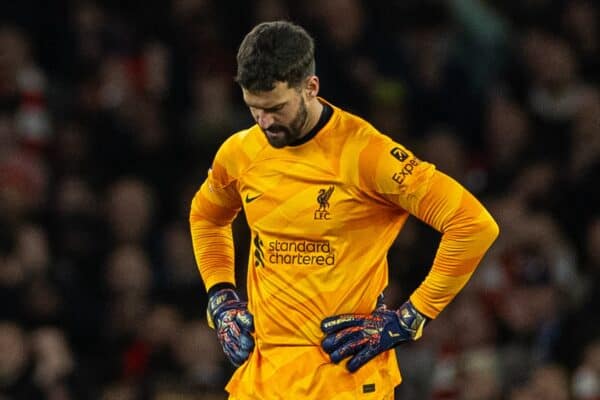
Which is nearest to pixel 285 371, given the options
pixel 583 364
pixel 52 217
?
pixel 583 364

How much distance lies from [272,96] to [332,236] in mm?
559

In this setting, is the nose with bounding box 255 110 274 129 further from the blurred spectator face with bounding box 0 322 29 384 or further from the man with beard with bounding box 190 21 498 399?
the blurred spectator face with bounding box 0 322 29 384

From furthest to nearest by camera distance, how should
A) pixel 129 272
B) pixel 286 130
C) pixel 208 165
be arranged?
pixel 208 165 → pixel 129 272 → pixel 286 130

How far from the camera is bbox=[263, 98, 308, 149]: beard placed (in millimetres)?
5297

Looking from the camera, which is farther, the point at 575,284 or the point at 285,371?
the point at 575,284

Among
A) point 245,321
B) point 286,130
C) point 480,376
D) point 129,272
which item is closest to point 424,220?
point 286,130

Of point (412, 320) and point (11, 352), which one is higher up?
point (412, 320)

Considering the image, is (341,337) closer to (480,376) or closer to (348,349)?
(348,349)

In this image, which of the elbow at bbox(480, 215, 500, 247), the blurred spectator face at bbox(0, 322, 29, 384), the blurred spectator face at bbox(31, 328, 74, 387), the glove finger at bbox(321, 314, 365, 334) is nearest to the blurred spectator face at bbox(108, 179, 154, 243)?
the blurred spectator face at bbox(31, 328, 74, 387)

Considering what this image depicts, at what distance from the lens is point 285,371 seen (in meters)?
5.50

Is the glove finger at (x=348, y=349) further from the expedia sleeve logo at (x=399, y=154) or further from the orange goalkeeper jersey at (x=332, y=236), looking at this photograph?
the expedia sleeve logo at (x=399, y=154)

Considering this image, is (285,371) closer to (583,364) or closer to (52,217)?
(583,364)

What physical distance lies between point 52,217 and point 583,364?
3.63 meters

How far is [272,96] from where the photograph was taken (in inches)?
205
